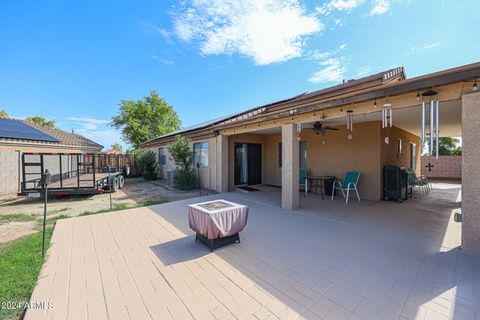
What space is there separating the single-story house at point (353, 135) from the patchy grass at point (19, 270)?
5200 millimetres

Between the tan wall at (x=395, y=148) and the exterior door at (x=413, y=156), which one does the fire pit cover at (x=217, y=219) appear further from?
the exterior door at (x=413, y=156)

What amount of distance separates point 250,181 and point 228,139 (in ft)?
8.44

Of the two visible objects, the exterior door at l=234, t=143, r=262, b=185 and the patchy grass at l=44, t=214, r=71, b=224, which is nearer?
the patchy grass at l=44, t=214, r=71, b=224

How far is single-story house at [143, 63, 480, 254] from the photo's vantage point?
2.90m

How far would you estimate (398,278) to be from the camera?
2.39 m

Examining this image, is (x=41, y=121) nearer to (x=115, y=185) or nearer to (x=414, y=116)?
(x=115, y=185)

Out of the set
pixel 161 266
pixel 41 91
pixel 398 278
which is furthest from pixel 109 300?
pixel 41 91

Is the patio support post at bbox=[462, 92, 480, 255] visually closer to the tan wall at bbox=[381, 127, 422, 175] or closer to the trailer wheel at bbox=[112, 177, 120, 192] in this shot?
the tan wall at bbox=[381, 127, 422, 175]

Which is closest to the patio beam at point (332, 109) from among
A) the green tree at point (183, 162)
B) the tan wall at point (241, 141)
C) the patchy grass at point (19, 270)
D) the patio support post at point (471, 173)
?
the patio support post at point (471, 173)

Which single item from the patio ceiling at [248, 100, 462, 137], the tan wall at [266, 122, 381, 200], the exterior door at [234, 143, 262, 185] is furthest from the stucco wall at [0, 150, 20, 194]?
the tan wall at [266, 122, 381, 200]

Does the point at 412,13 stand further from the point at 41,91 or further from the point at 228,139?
the point at 41,91

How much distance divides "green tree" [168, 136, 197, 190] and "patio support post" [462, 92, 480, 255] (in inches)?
348

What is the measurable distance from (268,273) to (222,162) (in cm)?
615

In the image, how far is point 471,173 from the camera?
2.87 meters
